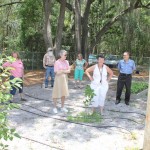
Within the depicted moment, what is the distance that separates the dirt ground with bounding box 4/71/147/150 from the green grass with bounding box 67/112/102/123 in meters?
0.15

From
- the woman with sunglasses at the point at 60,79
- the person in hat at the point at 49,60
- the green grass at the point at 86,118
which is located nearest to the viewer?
the green grass at the point at 86,118

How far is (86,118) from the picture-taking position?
27.0ft

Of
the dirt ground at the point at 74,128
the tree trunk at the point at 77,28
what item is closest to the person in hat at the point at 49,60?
the dirt ground at the point at 74,128

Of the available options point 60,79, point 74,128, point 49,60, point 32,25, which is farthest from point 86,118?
point 32,25

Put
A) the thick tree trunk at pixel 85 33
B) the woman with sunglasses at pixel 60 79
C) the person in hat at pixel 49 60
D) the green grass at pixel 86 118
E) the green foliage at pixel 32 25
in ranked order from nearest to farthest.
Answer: the green grass at pixel 86 118
the woman with sunglasses at pixel 60 79
the person in hat at pixel 49 60
the thick tree trunk at pixel 85 33
the green foliage at pixel 32 25

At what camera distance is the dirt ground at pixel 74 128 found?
626cm

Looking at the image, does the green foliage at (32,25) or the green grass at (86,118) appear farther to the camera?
the green foliage at (32,25)

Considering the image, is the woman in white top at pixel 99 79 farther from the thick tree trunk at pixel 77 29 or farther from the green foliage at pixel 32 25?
the green foliage at pixel 32 25

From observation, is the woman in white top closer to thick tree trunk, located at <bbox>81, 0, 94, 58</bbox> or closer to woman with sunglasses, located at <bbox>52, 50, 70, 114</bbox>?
woman with sunglasses, located at <bbox>52, 50, 70, 114</bbox>

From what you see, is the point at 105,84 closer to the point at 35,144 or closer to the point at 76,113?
the point at 76,113

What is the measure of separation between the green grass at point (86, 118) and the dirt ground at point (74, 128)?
0.15 metres

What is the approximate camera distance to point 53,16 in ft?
77.0

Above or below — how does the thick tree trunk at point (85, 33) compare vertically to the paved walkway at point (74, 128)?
above

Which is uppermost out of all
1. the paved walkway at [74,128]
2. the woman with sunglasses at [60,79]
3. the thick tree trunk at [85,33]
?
the thick tree trunk at [85,33]
